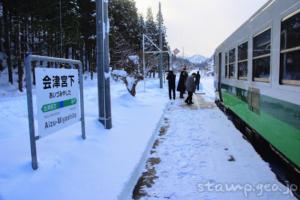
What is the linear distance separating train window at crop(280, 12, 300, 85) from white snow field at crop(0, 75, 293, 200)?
1.49 metres

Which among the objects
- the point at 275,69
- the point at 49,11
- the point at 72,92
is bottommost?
the point at 72,92

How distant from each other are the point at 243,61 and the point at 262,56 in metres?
1.97

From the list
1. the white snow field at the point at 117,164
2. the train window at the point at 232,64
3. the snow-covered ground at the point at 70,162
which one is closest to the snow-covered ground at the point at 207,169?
the white snow field at the point at 117,164

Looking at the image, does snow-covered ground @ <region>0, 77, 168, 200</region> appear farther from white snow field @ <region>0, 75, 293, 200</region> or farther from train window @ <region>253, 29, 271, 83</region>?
train window @ <region>253, 29, 271, 83</region>

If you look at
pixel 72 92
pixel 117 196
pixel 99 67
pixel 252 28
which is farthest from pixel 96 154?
pixel 252 28

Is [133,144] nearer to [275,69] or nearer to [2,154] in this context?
[2,154]

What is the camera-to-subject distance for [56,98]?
174 inches

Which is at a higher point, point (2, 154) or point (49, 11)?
point (49, 11)

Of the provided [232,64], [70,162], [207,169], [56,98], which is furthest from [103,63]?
[232,64]

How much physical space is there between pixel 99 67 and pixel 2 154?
131 inches

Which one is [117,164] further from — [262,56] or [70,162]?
[262,56]

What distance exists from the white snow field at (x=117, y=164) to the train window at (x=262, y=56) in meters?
1.48

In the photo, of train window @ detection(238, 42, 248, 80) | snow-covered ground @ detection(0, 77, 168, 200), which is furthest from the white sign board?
train window @ detection(238, 42, 248, 80)

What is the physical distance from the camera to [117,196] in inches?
140
